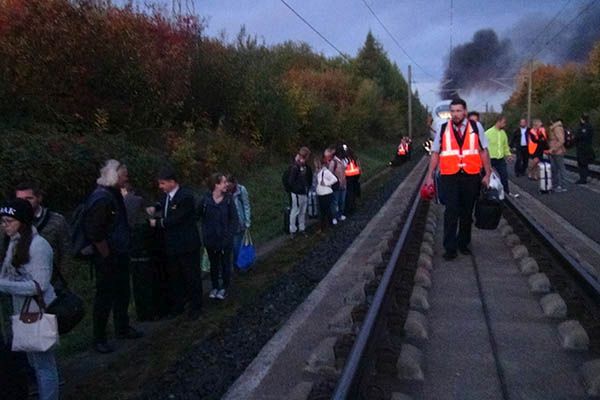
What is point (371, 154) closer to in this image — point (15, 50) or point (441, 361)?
point (15, 50)

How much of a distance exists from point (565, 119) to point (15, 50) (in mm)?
41525

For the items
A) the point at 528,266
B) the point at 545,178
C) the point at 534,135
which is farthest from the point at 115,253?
the point at 534,135

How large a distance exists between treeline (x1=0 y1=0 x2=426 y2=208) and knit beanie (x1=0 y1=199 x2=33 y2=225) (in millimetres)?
5567

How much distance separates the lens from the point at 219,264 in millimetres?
9797

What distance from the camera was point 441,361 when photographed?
613 cm

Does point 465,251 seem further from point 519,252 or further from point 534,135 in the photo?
point 534,135

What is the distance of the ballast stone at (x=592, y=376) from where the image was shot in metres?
5.21

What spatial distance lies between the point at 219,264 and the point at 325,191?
6172 millimetres

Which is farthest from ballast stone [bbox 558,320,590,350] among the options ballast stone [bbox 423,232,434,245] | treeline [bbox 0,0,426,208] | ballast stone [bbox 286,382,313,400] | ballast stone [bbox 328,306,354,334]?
treeline [bbox 0,0,426,208]

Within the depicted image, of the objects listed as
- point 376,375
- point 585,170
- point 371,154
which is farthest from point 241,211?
point 371,154

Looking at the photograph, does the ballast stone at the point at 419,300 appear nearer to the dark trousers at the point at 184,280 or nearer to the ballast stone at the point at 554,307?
the ballast stone at the point at 554,307

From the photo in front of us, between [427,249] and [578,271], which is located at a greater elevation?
[578,271]

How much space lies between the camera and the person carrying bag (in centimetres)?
525

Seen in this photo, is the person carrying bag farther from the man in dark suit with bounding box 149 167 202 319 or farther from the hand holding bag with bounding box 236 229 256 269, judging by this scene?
the hand holding bag with bounding box 236 229 256 269
